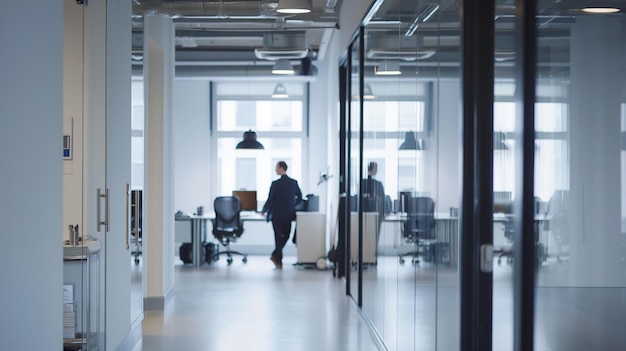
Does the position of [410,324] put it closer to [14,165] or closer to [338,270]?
[14,165]

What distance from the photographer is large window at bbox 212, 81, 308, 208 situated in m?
17.2

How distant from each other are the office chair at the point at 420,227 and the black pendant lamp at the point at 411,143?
35cm

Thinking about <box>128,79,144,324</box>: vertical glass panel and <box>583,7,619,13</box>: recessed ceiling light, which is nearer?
<box>583,7,619,13</box>: recessed ceiling light

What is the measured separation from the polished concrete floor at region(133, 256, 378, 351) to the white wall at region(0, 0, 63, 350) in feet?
11.0

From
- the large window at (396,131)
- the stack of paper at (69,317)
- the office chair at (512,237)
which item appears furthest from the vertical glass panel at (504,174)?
the stack of paper at (69,317)

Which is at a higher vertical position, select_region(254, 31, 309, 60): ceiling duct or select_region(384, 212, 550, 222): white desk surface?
select_region(254, 31, 309, 60): ceiling duct

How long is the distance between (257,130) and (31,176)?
1372cm

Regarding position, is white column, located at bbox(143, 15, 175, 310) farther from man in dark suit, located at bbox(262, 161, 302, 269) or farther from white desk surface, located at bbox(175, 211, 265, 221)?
man in dark suit, located at bbox(262, 161, 302, 269)

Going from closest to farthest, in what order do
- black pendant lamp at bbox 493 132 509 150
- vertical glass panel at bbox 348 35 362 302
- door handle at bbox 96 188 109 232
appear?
black pendant lamp at bbox 493 132 509 150 < door handle at bbox 96 188 109 232 < vertical glass panel at bbox 348 35 362 302

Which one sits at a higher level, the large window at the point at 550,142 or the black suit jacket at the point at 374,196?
the large window at the point at 550,142

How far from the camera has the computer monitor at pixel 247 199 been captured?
15.0 m

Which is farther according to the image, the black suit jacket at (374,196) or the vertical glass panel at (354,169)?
the vertical glass panel at (354,169)

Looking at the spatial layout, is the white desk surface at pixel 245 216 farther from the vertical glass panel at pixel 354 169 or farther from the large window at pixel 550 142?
the large window at pixel 550 142

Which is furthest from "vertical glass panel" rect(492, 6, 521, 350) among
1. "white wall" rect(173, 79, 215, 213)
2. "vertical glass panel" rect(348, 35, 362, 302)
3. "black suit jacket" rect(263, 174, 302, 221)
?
"white wall" rect(173, 79, 215, 213)
